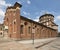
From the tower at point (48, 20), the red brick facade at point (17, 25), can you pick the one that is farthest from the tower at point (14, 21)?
the tower at point (48, 20)

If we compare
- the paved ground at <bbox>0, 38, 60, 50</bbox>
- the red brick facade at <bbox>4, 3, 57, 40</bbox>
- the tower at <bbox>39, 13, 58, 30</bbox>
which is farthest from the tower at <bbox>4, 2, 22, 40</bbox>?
the tower at <bbox>39, 13, 58, 30</bbox>

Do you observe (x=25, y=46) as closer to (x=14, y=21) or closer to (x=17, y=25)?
(x=17, y=25)

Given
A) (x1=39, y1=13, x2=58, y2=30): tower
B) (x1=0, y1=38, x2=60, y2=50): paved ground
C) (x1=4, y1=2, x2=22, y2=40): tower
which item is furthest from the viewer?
(x1=39, y1=13, x2=58, y2=30): tower

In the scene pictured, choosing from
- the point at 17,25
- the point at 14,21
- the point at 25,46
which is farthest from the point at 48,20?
the point at 25,46

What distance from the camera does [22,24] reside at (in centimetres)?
3058

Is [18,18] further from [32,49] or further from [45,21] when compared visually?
[45,21]

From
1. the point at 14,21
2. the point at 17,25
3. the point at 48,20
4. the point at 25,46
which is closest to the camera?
the point at 25,46

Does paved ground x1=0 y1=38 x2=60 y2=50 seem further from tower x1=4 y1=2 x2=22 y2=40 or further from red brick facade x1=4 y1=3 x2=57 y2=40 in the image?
red brick facade x1=4 y1=3 x2=57 y2=40

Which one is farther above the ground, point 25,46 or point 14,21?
point 14,21

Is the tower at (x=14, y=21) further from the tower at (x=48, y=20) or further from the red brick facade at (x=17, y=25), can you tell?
the tower at (x=48, y=20)

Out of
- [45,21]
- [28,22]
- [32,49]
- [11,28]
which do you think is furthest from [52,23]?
[32,49]

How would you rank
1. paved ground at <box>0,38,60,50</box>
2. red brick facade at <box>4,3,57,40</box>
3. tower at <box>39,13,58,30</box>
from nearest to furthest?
paved ground at <box>0,38,60,50</box>
red brick facade at <box>4,3,57,40</box>
tower at <box>39,13,58,30</box>

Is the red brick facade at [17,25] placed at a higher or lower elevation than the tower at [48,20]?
lower

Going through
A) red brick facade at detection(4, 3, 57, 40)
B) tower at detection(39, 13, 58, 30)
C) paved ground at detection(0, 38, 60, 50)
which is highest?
tower at detection(39, 13, 58, 30)
